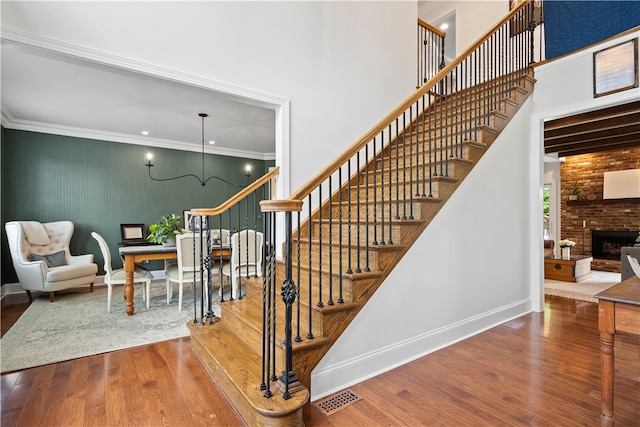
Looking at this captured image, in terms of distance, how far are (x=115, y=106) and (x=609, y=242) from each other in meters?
9.93

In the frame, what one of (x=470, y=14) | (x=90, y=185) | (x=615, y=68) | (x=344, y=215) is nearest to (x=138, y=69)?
(x=344, y=215)

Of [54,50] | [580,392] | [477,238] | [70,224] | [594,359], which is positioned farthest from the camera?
[70,224]

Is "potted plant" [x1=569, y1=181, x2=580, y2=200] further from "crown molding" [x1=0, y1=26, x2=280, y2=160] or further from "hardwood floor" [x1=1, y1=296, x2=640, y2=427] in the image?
"crown molding" [x1=0, y1=26, x2=280, y2=160]

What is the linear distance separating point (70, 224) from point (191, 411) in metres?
4.98

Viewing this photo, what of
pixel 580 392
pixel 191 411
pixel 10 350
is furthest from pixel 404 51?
pixel 10 350

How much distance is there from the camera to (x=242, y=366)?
2.13 m

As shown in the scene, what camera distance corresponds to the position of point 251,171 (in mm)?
7730

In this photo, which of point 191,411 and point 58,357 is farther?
point 58,357

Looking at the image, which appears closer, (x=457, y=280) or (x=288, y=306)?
(x=288, y=306)

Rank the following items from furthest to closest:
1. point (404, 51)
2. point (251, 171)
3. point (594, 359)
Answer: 1. point (251, 171)
2. point (404, 51)
3. point (594, 359)

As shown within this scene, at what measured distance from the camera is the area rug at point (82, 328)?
2771 millimetres

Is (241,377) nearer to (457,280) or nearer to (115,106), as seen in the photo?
(457,280)

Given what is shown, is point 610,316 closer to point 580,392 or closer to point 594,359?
point 580,392

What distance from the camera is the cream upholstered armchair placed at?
4.49 m
